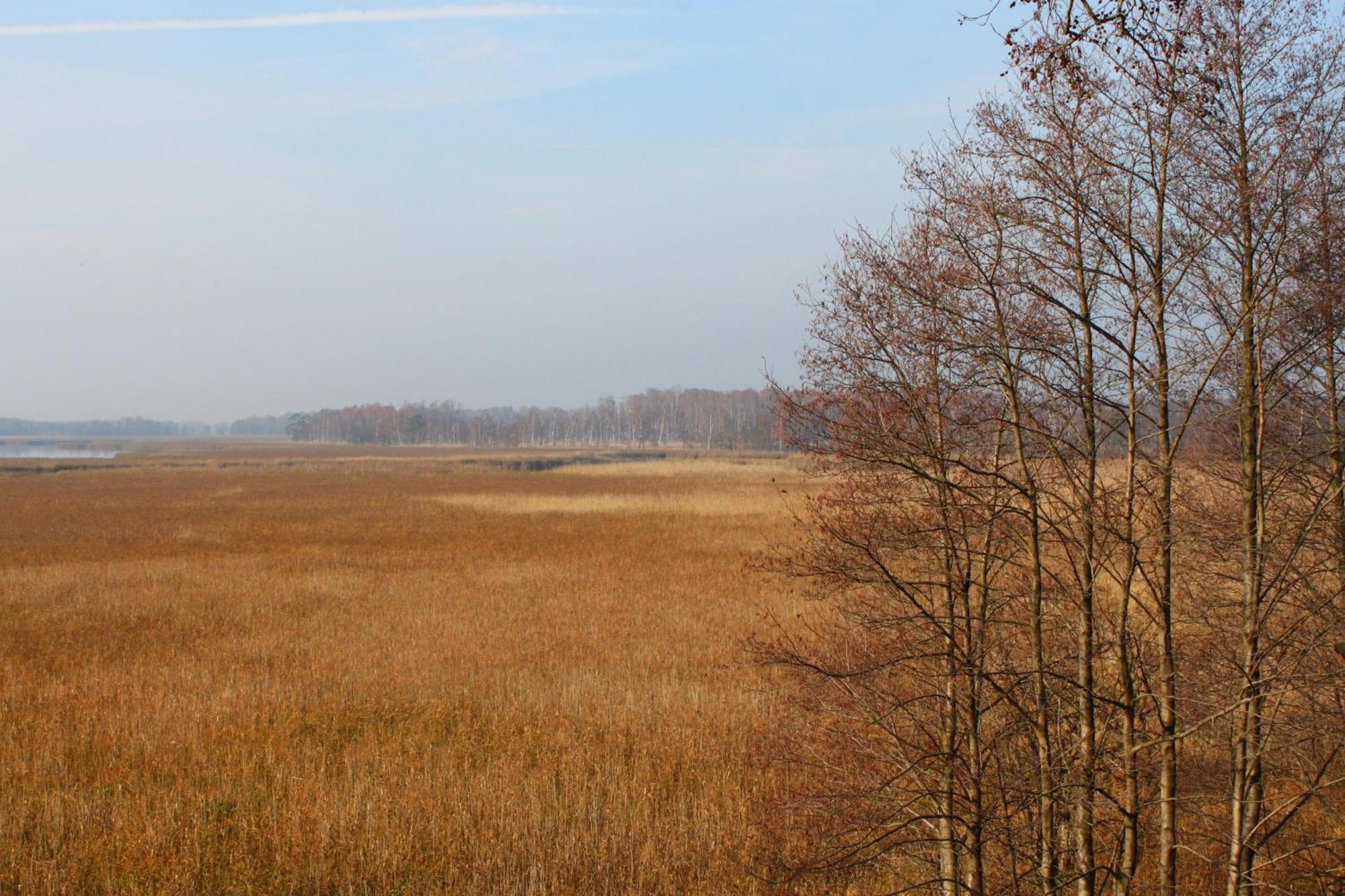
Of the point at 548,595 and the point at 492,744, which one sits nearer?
the point at 492,744

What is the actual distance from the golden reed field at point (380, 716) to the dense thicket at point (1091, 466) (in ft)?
8.92

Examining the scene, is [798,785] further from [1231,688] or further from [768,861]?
[1231,688]

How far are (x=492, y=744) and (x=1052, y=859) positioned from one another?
6969mm

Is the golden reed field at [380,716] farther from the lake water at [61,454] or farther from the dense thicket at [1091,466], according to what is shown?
the lake water at [61,454]

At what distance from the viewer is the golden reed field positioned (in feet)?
26.3

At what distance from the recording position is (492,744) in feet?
36.3

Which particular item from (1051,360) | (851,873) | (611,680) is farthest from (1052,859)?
(611,680)

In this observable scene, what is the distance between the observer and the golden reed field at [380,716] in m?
8.02

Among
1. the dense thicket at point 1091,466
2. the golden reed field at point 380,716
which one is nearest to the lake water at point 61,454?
the golden reed field at point 380,716

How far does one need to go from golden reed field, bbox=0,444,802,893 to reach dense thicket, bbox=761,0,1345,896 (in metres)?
2.72

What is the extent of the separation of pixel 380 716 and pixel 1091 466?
1010 cm

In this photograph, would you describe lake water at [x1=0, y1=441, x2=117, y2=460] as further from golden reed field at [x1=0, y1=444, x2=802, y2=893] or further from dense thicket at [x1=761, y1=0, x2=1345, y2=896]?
dense thicket at [x1=761, y1=0, x2=1345, y2=896]

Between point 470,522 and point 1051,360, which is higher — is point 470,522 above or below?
below

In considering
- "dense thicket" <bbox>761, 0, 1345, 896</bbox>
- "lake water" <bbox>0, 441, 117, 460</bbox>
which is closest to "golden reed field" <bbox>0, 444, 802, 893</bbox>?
"dense thicket" <bbox>761, 0, 1345, 896</bbox>
